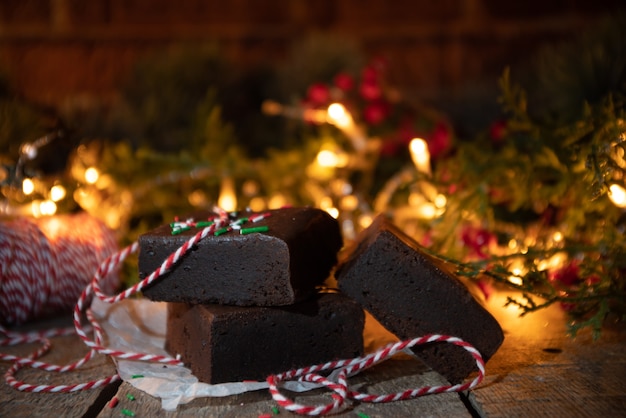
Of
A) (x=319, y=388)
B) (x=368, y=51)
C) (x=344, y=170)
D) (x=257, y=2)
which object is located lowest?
(x=319, y=388)

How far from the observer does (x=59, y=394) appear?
3.59 feet

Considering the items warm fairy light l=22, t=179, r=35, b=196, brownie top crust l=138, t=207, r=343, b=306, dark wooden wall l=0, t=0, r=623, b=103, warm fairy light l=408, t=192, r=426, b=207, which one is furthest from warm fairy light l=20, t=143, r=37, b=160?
dark wooden wall l=0, t=0, r=623, b=103

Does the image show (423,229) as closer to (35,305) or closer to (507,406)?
(507,406)

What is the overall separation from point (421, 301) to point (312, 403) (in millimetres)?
256

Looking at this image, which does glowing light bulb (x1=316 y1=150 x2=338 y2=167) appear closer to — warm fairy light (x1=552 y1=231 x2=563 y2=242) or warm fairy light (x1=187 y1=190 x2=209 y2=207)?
warm fairy light (x1=187 y1=190 x2=209 y2=207)

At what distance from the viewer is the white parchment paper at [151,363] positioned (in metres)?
1.07

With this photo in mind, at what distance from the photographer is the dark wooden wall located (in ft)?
10.8

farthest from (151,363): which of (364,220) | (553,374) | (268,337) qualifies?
(364,220)

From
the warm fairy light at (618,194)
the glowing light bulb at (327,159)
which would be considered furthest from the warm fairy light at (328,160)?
the warm fairy light at (618,194)

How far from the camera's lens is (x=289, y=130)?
9.32ft

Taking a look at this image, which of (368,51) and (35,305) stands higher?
(368,51)

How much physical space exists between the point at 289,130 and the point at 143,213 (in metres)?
0.85

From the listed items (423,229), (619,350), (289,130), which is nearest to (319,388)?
(619,350)

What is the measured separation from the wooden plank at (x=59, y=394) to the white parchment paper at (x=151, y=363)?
5 cm
